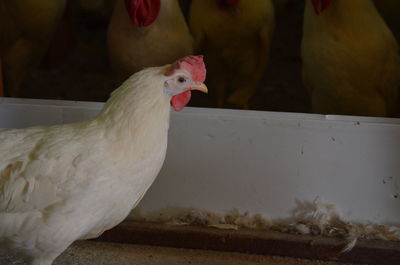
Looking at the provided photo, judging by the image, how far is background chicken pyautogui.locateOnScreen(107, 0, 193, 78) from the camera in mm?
2334

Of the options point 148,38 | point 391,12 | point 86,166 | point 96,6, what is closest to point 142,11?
point 148,38

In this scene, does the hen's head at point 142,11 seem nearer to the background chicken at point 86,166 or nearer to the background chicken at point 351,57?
the background chicken at point 351,57

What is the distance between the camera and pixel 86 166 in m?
1.33

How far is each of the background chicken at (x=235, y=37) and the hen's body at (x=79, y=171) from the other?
128 cm

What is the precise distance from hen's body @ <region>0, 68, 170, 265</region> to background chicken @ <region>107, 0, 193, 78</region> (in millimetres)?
964

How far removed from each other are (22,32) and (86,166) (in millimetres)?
1625

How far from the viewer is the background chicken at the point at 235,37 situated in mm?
2592

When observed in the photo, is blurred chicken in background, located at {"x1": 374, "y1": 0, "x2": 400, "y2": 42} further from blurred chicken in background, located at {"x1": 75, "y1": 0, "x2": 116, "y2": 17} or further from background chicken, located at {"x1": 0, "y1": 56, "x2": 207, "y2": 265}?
background chicken, located at {"x1": 0, "y1": 56, "x2": 207, "y2": 265}

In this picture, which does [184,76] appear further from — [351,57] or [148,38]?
[351,57]

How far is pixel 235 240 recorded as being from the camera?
1816mm

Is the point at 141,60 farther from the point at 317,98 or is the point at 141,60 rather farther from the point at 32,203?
the point at 32,203

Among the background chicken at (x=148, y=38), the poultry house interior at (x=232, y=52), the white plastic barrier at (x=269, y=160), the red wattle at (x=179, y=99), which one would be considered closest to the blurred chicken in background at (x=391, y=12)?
the poultry house interior at (x=232, y=52)

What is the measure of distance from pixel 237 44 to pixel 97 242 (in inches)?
47.3

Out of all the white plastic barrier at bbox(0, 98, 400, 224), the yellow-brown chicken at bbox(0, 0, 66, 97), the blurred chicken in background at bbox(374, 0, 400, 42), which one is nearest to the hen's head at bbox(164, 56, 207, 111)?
the white plastic barrier at bbox(0, 98, 400, 224)
